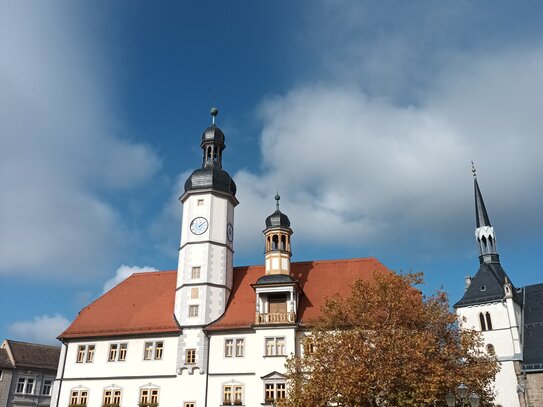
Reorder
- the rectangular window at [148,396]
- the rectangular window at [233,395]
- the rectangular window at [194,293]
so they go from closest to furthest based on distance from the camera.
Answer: the rectangular window at [233,395] → the rectangular window at [148,396] → the rectangular window at [194,293]

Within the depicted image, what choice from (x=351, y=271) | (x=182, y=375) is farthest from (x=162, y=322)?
(x=351, y=271)

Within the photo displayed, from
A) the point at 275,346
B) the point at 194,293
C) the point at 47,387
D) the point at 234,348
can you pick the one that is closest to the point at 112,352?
the point at 194,293

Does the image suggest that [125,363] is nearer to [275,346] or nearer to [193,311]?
[193,311]

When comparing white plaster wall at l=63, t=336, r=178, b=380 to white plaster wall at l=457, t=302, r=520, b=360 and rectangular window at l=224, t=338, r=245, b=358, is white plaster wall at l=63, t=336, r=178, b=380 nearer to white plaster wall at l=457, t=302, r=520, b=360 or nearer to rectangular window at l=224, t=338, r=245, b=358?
rectangular window at l=224, t=338, r=245, b=358

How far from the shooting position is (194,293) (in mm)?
37625

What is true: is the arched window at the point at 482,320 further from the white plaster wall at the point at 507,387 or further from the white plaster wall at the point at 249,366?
the white plaster wall at the point at 249,366

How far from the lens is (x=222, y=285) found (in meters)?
38.2

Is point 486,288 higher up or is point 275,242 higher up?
point 275,242

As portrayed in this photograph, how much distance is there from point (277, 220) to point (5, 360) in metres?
29.5

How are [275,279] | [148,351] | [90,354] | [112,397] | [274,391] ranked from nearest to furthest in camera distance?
[274,391], [112,397], [275,279], [148,351], [90,354]

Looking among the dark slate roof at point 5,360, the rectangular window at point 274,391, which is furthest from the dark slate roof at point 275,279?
the dark slate roof at point 5,360

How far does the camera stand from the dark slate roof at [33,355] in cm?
4984

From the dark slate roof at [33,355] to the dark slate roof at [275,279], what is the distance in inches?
1056

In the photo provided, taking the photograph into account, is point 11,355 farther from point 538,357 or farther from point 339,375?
point 538,357
